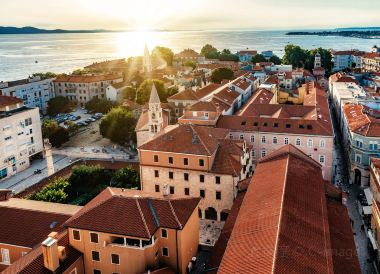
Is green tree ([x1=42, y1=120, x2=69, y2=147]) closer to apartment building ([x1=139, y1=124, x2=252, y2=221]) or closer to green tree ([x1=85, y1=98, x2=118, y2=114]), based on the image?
green tree ([x1=85, y1=98, x2=118, y2=114])

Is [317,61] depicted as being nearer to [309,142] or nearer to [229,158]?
[309,142]

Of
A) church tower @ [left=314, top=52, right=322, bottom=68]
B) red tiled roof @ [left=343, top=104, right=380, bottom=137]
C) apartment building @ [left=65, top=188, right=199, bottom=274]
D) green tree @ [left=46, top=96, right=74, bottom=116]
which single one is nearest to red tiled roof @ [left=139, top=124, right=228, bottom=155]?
apartment building @ [left=65, top=188, right=199, bottom=274]

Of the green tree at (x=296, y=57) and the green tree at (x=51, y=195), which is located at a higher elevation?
the green tree at (x=296, y=57)

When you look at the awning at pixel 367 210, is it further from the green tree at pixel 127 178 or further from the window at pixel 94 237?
the window at pixel 94 237

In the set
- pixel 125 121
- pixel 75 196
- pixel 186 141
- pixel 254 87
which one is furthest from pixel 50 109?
pixel 186 141

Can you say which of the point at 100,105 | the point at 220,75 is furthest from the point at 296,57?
the point at 100,105

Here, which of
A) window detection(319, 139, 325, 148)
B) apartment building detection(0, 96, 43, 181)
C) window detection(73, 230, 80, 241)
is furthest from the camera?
apartment building detection(0, 96, 43, 181)

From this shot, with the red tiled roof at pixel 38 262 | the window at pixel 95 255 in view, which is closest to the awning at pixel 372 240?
the window at pixel 95 255
